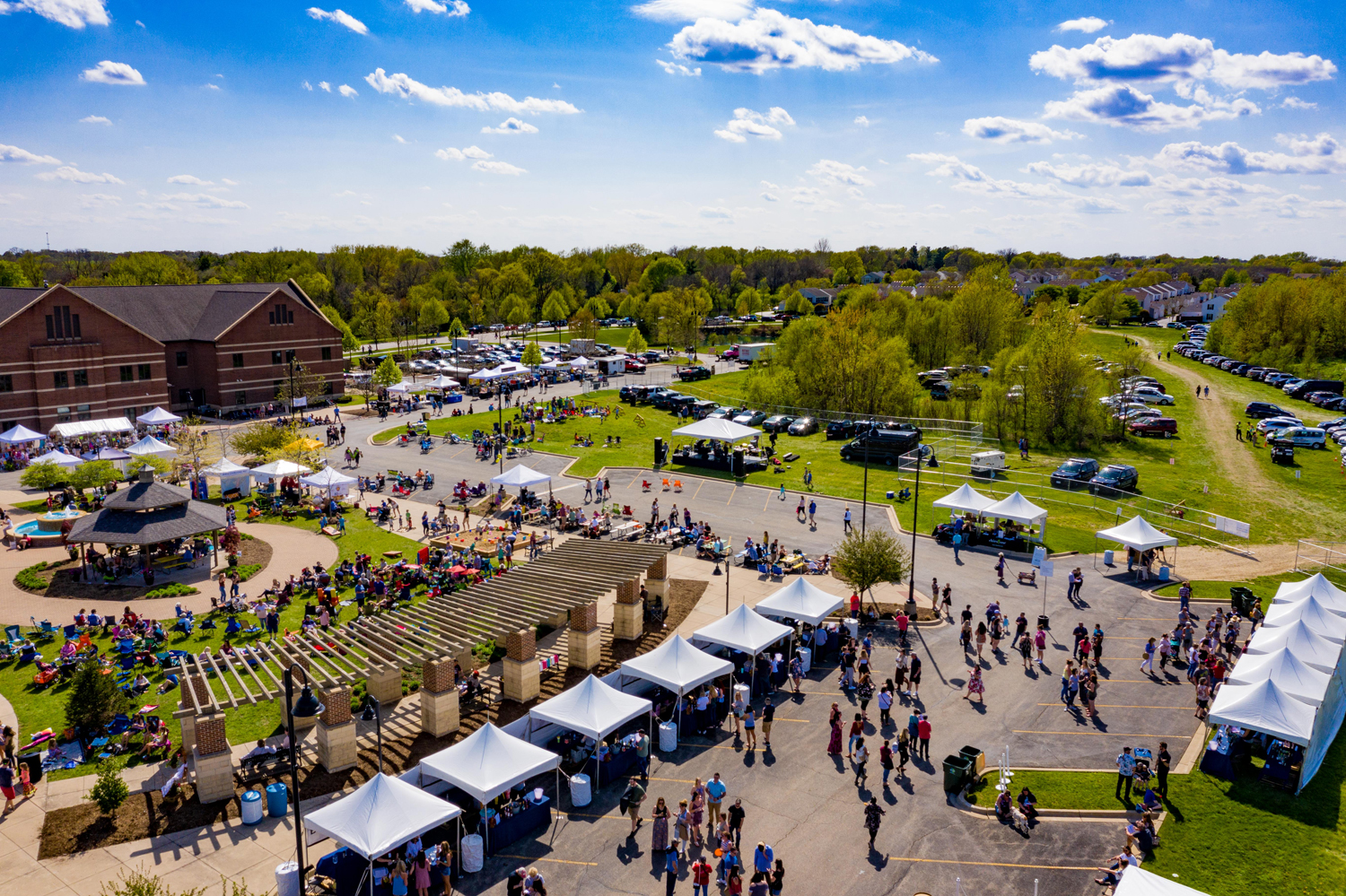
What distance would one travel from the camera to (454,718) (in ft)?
72.5

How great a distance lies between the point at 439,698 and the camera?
71.3ft

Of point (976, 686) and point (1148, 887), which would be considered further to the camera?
point (976, 686)

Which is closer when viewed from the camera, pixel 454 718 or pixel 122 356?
pixel 454 718

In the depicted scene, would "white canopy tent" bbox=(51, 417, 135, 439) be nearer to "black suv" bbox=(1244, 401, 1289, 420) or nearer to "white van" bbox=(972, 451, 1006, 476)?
"white van" bbox=(972, 451, 1006, 476)

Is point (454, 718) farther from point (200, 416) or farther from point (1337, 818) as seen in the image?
point (200, 416)

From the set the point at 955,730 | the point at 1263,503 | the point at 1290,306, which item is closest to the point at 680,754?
the point at 955,730

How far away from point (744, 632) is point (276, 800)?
1312 centimetres

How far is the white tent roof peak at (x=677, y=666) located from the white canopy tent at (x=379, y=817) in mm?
6822

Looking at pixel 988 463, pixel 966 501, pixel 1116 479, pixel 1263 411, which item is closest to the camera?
pixel 966 501

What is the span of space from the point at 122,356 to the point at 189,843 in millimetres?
56770

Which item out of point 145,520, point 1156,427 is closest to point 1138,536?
point 1156,427

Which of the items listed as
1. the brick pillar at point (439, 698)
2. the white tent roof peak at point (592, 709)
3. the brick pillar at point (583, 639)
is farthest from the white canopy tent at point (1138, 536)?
the brick pillar at point (439, 698)

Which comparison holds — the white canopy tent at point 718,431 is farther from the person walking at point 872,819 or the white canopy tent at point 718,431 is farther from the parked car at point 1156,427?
the person walking at point 872,819

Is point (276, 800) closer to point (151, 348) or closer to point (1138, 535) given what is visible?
point (1138, 535)
